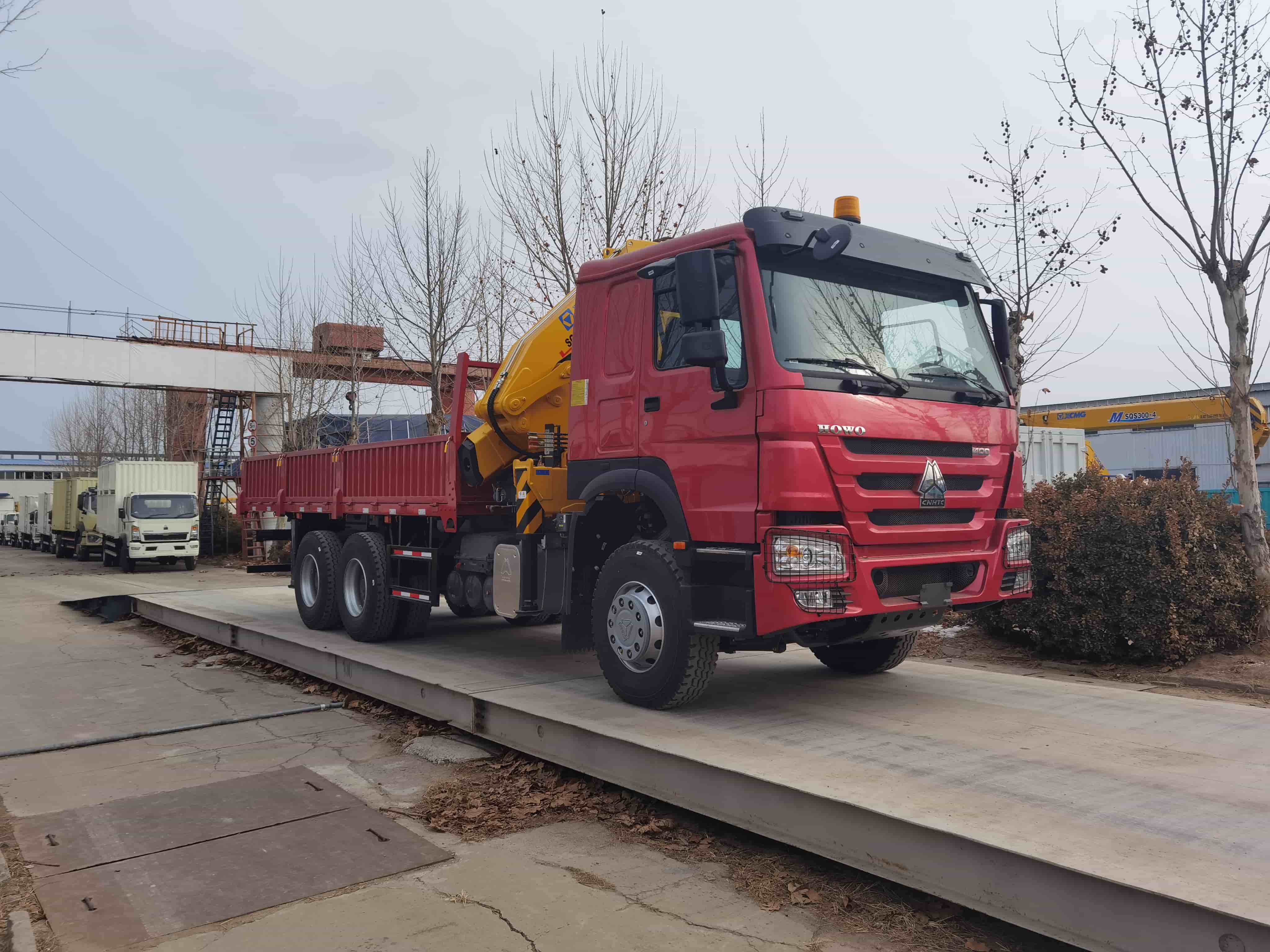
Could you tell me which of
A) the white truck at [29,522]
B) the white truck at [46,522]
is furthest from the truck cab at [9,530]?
the white truck at [46,522]

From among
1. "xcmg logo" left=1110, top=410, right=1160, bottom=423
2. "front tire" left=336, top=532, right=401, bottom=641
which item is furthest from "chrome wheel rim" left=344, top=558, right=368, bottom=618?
"xcmg logo" left=1110, top=410, right=1160, bottom=423

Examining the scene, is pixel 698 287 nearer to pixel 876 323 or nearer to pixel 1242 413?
Answer: pixel 876 323

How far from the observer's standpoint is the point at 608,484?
6.29 m

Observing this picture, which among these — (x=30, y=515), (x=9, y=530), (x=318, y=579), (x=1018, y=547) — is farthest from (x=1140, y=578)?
(x=9, y=530)

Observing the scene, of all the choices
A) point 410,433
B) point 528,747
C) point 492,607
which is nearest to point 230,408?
point 410,433

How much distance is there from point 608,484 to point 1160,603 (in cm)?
486

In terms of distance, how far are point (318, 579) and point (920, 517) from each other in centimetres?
699

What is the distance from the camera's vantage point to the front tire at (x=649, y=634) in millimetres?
5680

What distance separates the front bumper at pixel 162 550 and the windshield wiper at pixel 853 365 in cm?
2470

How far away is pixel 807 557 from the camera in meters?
5.11

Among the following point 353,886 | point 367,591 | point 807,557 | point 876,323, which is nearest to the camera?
point 353,886

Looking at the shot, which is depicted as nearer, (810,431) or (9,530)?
(810,431)

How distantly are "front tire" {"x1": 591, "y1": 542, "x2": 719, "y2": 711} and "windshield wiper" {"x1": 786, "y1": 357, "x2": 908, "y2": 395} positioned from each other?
1.40 m

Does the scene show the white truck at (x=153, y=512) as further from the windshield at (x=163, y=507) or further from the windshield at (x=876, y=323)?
the windshield at (x=876, y=323)
